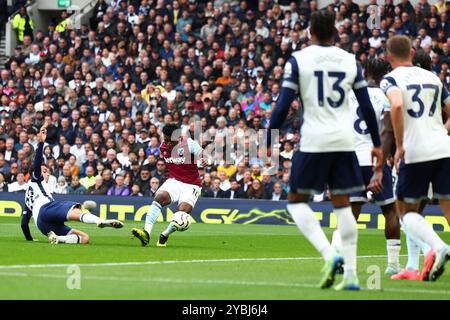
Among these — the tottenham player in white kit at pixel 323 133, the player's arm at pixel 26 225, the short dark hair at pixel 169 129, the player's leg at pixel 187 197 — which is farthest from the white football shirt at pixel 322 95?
the player's arm at pixel 26 225

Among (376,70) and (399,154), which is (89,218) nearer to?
(376,70)

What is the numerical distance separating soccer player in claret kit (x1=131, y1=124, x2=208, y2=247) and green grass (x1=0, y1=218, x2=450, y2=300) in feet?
2.23

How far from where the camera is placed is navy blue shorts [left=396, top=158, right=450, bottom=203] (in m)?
11.4

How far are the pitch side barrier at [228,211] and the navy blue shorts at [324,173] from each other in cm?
1429

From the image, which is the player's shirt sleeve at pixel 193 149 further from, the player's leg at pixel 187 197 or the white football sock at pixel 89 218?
the white football sock at pixel 89 218

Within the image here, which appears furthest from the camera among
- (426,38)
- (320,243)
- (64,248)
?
(426,38)

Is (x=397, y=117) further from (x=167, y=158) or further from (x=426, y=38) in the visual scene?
(x=426, y=38)

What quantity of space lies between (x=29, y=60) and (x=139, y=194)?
913 centimetres

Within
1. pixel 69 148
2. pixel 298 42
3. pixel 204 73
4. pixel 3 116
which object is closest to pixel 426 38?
pixel 298 42

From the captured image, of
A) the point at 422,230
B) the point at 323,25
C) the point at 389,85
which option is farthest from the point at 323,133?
the point at 422,230

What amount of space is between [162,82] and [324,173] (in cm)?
2176

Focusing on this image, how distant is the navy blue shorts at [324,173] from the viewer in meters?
10.4

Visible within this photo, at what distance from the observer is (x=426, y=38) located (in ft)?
92.5

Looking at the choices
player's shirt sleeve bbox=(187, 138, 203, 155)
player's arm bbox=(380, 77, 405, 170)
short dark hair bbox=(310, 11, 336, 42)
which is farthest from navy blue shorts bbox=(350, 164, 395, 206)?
player's shirt sleeve bbox=(187, 138, 203, 155)
